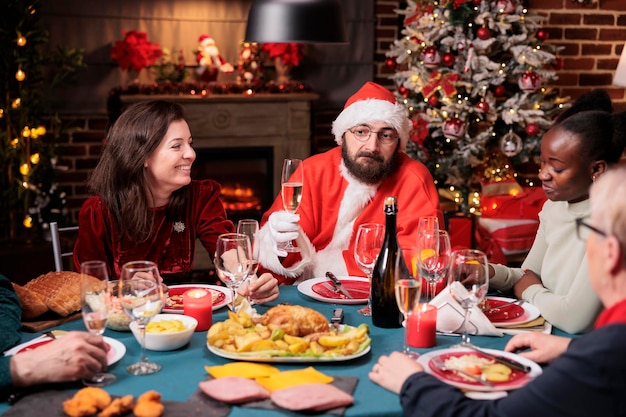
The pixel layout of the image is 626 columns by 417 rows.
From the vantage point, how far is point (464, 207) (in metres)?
5.42

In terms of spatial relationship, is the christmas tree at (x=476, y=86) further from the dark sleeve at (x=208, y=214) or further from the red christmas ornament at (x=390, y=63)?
the dark sleeve at (x=208, y=214)

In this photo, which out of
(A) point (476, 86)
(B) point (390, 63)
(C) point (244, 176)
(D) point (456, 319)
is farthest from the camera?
(C) point (244, 176)

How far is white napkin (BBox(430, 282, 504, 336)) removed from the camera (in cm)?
202

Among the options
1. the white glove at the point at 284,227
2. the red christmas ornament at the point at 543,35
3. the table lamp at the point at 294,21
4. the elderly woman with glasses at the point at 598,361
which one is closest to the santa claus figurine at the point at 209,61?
the red christmas ornament at the point at 543,35

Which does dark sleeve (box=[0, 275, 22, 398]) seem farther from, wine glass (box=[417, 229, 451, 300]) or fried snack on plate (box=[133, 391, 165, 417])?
wine glass (box=[417, 229, 451, 300])

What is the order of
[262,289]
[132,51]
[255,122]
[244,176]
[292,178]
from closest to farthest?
[262,289], [292,178], [132,51], [255,122], [244,176]

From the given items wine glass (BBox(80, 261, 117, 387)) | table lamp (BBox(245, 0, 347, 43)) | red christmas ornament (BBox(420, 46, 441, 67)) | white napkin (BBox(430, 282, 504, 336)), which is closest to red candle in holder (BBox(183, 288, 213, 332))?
wine glass (BBox(80, 261, 117, 387))

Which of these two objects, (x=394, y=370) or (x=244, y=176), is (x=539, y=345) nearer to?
(x=394, y=370)

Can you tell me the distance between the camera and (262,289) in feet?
7.41

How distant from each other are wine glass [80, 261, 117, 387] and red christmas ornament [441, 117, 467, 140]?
12.0 ft

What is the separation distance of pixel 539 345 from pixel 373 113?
1.66 meters

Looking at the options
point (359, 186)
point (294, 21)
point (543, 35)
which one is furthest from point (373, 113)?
point (543, 35)

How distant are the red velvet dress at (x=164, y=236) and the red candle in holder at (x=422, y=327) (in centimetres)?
109

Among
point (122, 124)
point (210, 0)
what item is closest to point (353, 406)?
point (122, 124)
